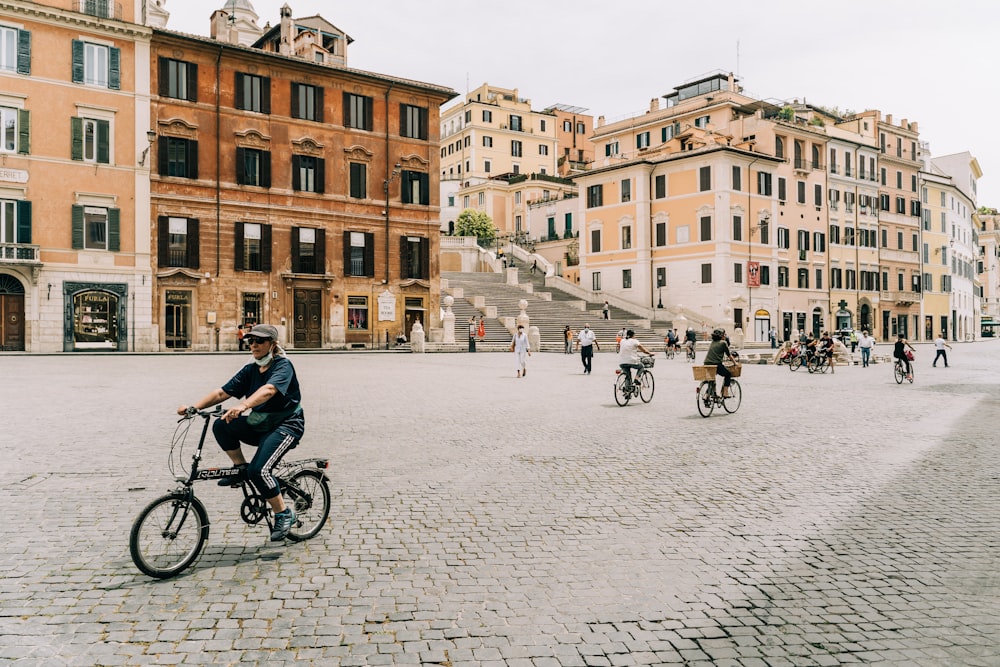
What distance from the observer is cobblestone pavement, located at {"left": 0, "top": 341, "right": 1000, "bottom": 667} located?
13.5ft

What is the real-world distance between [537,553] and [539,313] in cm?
4324

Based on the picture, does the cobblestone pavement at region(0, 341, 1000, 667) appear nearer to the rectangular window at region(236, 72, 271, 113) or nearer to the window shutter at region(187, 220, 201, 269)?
the window shutter at region(187, 220, 201, 269)

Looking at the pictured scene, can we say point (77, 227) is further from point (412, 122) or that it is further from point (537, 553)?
point (537, 553)

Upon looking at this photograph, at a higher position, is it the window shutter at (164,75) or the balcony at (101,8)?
the balcony at (101,8)

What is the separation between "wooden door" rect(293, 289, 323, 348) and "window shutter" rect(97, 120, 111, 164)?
36.5 feet

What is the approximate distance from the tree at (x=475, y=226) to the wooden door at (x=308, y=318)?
1269 inches

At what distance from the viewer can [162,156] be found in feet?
122

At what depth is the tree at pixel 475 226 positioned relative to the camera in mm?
72188

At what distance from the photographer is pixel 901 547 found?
5.88 meters

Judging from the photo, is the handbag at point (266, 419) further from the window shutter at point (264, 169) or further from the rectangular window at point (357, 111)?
the rectangular window at point (357, 111)

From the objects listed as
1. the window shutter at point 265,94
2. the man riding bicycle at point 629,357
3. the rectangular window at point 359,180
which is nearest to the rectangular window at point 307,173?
the rectangular window at point 359,180

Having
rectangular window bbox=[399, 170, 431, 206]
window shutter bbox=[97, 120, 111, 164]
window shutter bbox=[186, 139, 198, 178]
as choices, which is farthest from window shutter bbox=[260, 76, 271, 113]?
rectangular window bbox=[399, 170, 431, 206]

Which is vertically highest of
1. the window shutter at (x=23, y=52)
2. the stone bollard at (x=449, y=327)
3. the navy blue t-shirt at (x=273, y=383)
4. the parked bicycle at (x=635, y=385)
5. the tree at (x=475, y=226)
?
the window shutter at (x=23, y=52)

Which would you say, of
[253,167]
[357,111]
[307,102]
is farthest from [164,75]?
[357,111]
